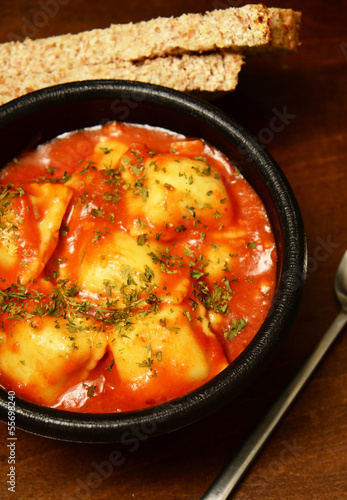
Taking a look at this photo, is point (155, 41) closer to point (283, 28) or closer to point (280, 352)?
point (283, 28)

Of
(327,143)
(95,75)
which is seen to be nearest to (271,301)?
(327,143)

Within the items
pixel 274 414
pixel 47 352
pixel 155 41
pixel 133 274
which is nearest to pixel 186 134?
pixel 155 41

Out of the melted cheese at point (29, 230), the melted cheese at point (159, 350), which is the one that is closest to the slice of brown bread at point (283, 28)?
the melted cheese at point (29, 230)

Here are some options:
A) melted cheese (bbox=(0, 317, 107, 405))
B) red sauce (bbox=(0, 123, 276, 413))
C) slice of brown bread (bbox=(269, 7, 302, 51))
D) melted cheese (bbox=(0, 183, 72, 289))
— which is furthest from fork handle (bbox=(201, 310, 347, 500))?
slice of brown bread (bbox=(269, 7, 302, 51))

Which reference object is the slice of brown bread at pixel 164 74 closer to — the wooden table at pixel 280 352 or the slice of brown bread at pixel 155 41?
the slice of brown bread at pixel 155 41

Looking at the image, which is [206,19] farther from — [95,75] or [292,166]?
[292,166]

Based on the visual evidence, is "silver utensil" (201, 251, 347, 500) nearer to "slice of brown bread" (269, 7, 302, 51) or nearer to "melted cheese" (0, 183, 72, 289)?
"slice of brown bread" (269, 7, 302, 51)
